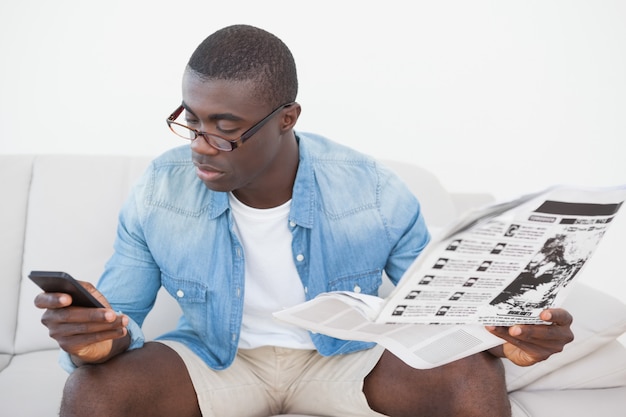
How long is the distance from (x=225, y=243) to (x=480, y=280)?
69cm

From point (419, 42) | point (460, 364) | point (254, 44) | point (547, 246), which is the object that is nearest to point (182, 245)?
point (254, 44)

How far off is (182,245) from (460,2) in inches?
62.3

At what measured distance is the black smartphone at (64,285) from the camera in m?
1.26

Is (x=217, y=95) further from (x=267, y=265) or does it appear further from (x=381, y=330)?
(x=381, y=330)

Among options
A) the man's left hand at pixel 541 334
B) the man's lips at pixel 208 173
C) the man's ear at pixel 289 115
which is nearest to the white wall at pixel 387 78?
the man's ear at pixel 289 115

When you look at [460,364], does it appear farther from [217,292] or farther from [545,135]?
[545,135]

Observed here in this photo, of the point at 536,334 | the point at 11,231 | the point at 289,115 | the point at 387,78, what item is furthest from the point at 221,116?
the point at 387,78

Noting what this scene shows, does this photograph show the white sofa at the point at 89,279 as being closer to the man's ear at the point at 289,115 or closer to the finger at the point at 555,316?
the finger at the point at 555,316

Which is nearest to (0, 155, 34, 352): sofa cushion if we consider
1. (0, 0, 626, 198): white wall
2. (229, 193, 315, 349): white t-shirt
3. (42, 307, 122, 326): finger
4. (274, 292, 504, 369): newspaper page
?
(0, 0, 626, 198): white wall

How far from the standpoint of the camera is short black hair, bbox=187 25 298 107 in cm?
158

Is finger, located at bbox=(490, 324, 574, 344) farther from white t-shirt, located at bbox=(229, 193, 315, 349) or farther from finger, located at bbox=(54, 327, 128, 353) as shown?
finger, located at bbox=(54, 327, 128, 353)

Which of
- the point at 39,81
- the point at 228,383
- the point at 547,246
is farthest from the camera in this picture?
the point at 39,81

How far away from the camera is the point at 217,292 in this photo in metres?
1.76

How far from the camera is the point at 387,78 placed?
9.12 feet
